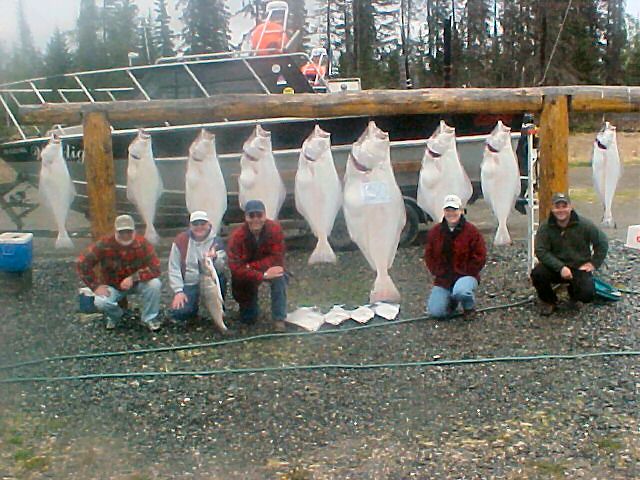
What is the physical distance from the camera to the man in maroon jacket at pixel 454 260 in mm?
4594

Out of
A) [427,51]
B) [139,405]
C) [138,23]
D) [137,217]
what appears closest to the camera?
[138,23]

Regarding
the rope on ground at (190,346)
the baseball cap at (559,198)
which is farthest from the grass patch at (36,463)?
the baseball cap at (559,198)

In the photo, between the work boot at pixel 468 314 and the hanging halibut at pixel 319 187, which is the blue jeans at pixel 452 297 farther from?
the hanging halibut at pixel 319 187

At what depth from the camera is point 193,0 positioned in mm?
2967

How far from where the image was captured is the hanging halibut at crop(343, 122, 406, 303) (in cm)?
428

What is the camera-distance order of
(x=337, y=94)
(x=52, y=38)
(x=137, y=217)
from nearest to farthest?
(x=52, y=38), (x=337, y=94), (x=137, y=217)

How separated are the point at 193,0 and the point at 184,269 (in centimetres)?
200

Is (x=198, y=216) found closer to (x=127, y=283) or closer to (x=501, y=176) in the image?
(x=127, y=283)

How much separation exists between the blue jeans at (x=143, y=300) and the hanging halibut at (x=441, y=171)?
1.64 m

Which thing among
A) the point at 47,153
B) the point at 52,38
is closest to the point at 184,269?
the point at 47,153

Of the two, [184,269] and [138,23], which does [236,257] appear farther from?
[138,23]

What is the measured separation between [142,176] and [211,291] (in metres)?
0.75

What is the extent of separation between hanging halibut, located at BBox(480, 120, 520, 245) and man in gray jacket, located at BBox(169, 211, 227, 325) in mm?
1573

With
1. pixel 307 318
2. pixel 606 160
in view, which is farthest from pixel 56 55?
pixel 606 160
